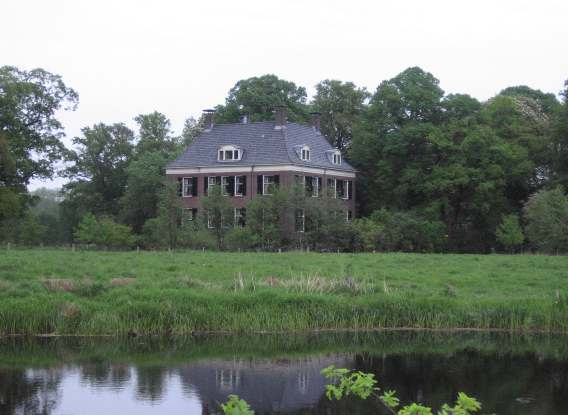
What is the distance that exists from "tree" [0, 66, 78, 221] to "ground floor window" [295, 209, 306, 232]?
54.5ft

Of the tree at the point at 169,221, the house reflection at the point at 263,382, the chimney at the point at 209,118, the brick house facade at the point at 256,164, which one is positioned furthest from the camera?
the chimney at the point at 209,118

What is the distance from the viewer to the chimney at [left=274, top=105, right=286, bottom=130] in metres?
57.2

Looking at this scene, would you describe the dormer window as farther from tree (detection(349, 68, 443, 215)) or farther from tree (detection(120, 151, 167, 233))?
tree (detection(349, 68, 443, 215))

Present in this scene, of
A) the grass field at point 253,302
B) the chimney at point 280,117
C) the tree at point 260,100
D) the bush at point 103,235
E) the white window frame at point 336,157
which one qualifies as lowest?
the grass field at point 253,302

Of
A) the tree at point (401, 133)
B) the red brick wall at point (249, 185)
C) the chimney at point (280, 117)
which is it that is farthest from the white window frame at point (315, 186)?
the tree at point (401, 133)

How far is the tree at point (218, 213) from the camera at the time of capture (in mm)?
48062

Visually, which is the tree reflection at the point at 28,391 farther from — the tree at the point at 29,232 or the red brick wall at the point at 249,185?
the tree at the point at 29,232

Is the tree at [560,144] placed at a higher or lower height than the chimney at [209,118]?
lower

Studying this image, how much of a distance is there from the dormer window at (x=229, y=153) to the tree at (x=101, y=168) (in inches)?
540

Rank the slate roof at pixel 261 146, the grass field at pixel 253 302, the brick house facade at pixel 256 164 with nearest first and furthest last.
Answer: the grass field at pixel 253 302
the brick house facade at pixel 256 164
the slate roof at pixel 261 146

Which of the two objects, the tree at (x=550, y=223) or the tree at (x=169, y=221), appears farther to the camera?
the tree at (x=169, y=221)

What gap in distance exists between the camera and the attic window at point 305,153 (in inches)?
2235

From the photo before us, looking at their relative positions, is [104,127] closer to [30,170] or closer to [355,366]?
[30,170]

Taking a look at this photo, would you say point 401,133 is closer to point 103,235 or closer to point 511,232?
point 511,232
